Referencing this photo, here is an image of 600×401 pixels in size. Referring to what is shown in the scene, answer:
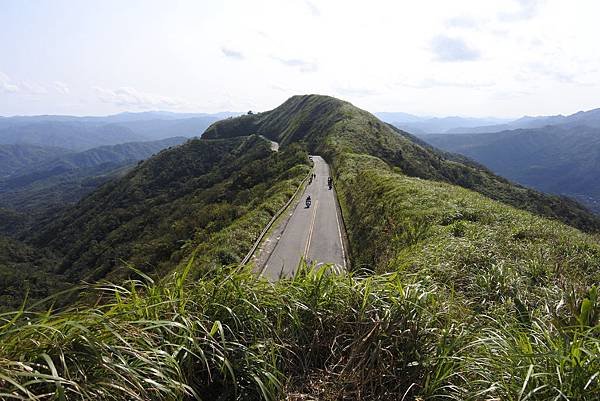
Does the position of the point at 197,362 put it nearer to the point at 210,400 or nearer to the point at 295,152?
the point at 210,400

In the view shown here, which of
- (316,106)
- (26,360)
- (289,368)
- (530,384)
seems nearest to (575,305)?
(530,384)

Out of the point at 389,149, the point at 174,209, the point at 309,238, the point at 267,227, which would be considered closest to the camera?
the point at 309,238

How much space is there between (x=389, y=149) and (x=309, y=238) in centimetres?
4085

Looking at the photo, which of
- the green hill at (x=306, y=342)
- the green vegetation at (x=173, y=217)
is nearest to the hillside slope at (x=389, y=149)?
the green vegetation at (x=173, y=217)

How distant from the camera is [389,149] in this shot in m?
59.4

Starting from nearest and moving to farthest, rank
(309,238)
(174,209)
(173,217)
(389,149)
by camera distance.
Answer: (309,238)
(173,217)
(174,209)
(389,149)

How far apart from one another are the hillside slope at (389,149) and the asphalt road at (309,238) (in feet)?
71.0

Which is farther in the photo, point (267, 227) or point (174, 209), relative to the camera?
point (174, 209)

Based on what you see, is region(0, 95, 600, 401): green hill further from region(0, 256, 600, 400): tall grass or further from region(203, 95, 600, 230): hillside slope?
region(203, 95, 600, 230): hillside slope

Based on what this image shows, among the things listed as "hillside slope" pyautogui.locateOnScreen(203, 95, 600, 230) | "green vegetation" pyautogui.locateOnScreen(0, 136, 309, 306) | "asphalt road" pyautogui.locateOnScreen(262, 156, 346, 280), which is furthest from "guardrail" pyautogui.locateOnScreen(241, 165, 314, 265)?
"hillside slope" pyautogui.locateOnScreen(203, 95, 600, 230)

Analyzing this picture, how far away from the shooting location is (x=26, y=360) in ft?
7.84

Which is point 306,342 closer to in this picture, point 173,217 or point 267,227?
point 267,227

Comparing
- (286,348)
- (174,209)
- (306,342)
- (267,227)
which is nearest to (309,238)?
(267,227)

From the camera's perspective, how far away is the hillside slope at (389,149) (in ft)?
183
